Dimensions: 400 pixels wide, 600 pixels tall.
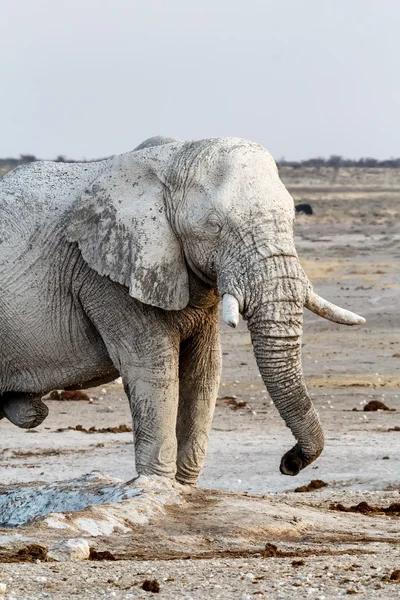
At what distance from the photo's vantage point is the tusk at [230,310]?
8.62 metres

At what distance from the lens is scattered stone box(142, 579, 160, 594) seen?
6.51 metres

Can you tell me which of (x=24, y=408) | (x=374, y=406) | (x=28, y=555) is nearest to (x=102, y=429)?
(x=374, y=406)

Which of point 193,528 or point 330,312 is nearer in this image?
point 193,528

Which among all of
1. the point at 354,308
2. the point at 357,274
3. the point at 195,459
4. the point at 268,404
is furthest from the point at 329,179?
the point at 195,459

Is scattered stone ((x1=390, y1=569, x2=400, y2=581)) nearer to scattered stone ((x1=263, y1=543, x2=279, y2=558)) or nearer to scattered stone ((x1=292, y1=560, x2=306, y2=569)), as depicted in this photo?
scattered stone ((x1=292, y1=560, x2=306, y2=569))

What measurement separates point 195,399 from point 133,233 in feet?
4.19

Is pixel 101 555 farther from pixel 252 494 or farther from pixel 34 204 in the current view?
pixel 34 204

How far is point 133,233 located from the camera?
9.45m

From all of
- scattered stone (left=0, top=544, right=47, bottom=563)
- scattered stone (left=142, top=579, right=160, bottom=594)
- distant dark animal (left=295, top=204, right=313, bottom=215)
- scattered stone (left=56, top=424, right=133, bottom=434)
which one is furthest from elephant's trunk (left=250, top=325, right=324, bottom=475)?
distant dark animal (left=295, top=204, right=313, bottom=215)

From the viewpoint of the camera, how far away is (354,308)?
24.0 metres

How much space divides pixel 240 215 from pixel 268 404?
6.71m

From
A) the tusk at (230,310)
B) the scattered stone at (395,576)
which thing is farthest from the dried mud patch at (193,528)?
the tusk at (230,310)

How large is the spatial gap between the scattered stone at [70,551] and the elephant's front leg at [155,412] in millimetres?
2308

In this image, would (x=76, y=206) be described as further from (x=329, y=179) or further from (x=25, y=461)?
(x=329, y=179)
